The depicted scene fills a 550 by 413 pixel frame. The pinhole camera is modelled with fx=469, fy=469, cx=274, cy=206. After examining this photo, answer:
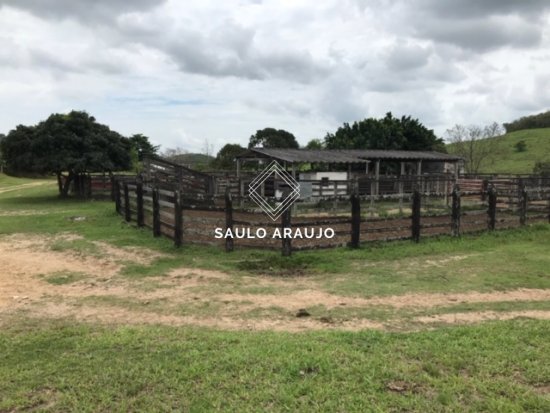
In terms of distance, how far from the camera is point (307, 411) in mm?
3066

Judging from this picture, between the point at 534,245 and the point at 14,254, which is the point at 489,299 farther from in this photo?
the point at 14,254

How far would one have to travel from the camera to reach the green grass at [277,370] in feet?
10.5

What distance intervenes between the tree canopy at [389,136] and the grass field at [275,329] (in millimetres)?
22625

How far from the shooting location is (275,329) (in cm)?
503

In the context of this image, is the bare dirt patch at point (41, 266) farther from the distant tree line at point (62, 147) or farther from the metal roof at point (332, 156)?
the distant tree line at point (62, 147)

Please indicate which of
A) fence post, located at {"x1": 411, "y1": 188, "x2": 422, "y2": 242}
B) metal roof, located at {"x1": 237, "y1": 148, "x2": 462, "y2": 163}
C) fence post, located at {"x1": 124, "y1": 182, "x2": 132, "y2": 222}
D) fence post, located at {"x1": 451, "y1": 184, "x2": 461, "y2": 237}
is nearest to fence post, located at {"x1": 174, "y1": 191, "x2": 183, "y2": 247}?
fence post, located at {"x1": 124, "y1": 182, "x2": 132, "y2": 222}

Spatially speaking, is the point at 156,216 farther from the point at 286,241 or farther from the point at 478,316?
the point at 478,316

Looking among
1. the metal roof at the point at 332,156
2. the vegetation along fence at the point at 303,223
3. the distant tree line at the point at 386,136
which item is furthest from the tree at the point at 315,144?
the vegetation along fence at the point at 303,223

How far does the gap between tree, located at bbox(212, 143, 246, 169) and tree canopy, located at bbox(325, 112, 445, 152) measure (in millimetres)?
8823

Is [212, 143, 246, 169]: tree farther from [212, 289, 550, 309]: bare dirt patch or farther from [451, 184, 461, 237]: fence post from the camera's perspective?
[212, 289, 550, 309]: bare dirt patch

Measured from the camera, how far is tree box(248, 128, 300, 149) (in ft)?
167

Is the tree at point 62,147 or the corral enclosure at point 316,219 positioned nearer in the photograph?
the corral enclosure at point 316,219

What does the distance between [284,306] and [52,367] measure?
2.89 metres

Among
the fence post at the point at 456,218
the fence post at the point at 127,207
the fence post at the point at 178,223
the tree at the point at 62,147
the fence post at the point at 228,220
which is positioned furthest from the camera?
the tree at the point at 62,147
